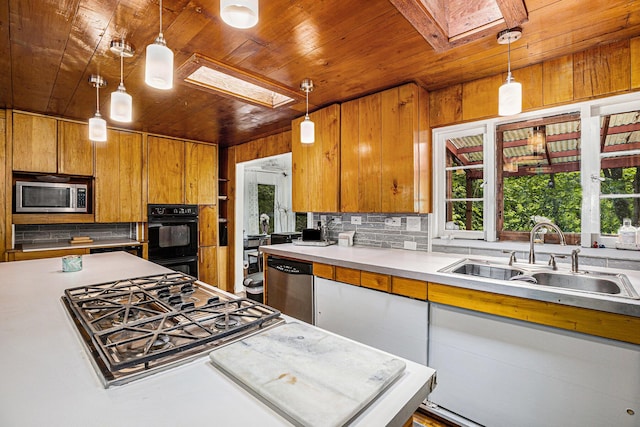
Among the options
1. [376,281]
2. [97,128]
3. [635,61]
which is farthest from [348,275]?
[635,61]

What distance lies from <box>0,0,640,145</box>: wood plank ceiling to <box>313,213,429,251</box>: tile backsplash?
1123 mm

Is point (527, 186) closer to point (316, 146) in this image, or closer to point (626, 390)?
point (626, 390)

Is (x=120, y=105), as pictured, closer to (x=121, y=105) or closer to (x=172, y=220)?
(x=121, y=105)

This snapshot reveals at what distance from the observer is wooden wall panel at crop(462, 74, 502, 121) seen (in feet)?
7.14

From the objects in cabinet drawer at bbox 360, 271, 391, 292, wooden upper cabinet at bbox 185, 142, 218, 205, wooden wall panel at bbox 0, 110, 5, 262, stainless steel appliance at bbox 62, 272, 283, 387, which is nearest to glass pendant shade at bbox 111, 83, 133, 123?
stainless steel appliance at bbox 62, 272, 283, 387

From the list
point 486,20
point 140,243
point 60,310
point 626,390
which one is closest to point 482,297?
point 626,390

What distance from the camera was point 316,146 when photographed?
118 inches

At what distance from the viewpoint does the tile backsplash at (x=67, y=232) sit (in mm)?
3352

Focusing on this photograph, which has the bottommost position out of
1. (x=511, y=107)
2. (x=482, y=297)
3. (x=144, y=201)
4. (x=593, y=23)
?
(x=482, y=297)

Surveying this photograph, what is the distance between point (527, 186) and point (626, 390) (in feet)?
4.39

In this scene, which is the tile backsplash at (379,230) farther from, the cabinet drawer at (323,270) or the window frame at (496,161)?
the cabinet drawer at (323,270)

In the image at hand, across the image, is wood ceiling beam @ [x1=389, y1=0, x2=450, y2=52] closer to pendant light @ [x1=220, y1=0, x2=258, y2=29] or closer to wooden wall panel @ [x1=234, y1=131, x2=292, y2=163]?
pendant light @ [x1=220, y1=0, x2=258, y2=29]

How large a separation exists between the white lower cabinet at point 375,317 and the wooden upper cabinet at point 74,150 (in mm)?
2963

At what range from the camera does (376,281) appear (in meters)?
2.04
